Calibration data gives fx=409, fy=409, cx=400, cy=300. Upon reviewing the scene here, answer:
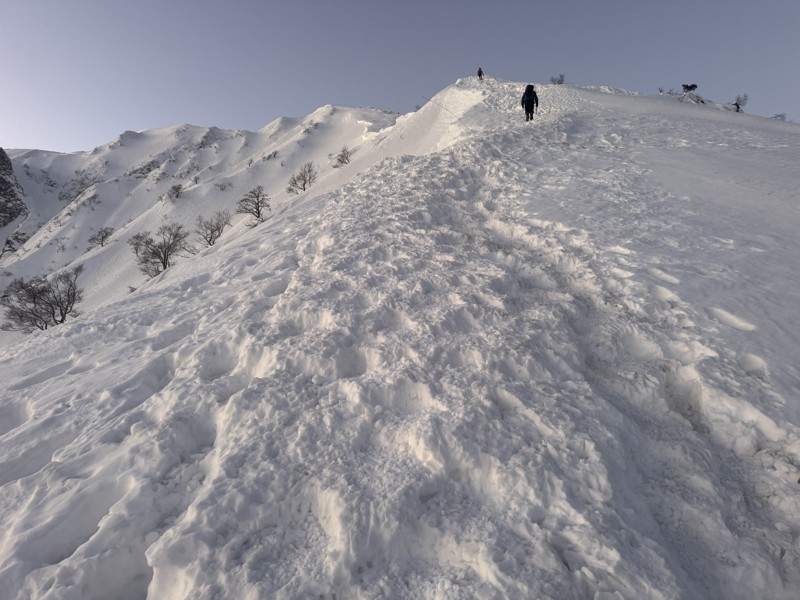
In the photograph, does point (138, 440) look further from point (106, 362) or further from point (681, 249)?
point (681, 249)

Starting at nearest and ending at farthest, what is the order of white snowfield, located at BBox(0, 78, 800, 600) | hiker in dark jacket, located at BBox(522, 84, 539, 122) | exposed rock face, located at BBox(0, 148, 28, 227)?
white snowfield, located at BBox(0, 78, 800, 600) → hiker in dark jacket, located at BBox(522, 84, 539, 122) → exposed rock face, located at BBox(0, 148, 28, 227)

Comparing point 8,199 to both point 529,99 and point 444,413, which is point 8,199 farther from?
point 444,413

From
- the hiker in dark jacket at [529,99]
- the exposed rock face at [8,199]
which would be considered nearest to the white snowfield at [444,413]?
the hiker in dark jacket at [529,99]

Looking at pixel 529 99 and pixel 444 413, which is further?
pixel 529 99

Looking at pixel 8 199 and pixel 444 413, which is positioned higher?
pixel 8 199

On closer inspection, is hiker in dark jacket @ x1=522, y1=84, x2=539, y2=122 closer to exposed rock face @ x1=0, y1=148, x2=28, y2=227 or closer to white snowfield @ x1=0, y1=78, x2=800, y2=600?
white snowfield @ x1=0, y1=78, x2=800, y2=600

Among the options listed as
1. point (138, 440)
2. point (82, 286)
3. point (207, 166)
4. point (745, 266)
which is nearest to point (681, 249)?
point (745, 266)

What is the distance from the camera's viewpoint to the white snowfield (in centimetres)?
325

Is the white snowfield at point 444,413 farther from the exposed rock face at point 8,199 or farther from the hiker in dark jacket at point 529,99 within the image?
the exposed rock face at point 8,199

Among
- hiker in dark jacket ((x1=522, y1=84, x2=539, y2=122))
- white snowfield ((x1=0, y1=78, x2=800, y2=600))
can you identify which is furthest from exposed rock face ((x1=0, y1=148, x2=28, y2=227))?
hiker in dark jacket ((x1=522, y1=84, x2=539, y2=122))

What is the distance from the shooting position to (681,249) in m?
6.85

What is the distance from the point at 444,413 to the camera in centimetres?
432

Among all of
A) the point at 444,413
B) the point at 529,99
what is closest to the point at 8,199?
the point at 529,99

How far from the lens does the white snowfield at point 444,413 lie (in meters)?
3.25
